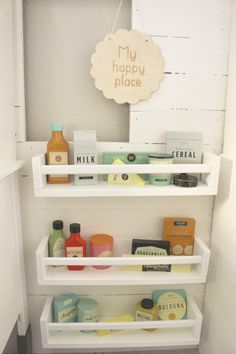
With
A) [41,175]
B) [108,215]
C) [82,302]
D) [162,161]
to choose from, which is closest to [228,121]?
[162,161]

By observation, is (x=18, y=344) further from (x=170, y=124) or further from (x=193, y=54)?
(x=193, y=54)

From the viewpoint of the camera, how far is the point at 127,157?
92 cm

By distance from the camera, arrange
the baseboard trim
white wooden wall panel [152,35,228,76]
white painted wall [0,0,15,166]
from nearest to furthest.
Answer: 1. white painted wall [0,0,15,166]
2. white wooden wall panel [152,35,228,76]
3. the baseboard trim

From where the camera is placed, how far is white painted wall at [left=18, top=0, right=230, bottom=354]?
0.88m

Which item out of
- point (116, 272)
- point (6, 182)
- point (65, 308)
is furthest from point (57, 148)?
point (65, 308)

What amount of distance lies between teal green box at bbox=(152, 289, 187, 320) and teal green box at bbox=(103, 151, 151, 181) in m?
0.42

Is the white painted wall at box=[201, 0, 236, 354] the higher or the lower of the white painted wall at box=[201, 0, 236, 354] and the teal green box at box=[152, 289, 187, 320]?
the higher

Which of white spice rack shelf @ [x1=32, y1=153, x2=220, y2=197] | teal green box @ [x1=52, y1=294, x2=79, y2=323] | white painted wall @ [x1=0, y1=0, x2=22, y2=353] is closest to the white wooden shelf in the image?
teal green box @ [x1=52, y1=294, x2=79, y2=323]

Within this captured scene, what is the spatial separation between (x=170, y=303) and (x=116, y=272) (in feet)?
0.80

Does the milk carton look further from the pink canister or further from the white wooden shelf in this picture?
the white wooden shelf

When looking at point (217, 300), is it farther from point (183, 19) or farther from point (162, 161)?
point (183, 19)

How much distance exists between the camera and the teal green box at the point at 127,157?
915 millimetres

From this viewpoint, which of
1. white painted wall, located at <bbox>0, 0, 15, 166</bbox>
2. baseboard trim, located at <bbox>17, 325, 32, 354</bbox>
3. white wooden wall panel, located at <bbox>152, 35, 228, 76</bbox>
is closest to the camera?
white painted wall, located at <bbox>0, 0, 15, 166</bbox>

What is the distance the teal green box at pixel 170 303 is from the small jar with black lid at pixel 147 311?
2cm
